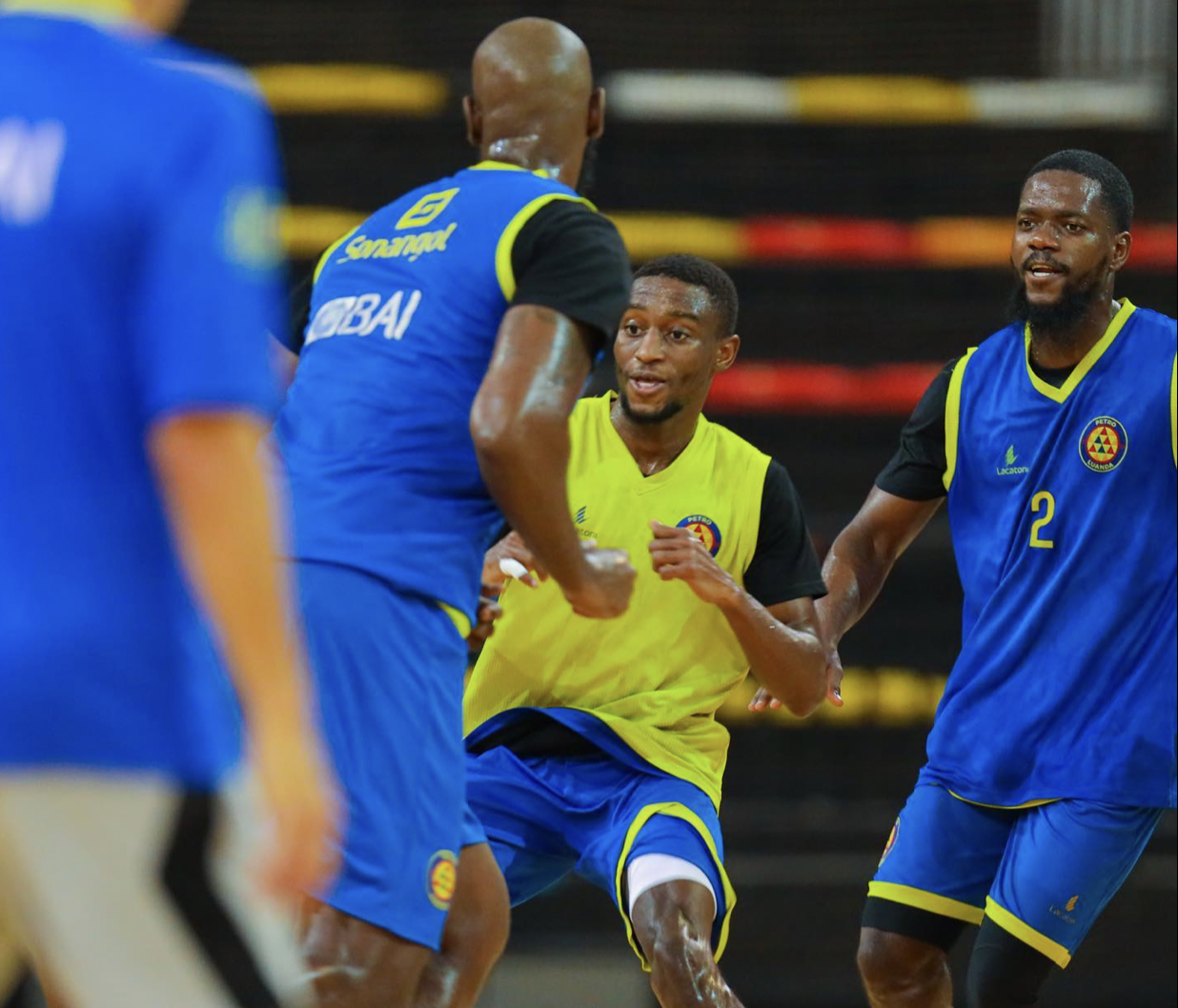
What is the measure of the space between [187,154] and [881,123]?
6690 millimetres

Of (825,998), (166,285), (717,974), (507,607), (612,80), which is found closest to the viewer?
(166,285)

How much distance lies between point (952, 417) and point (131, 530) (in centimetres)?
320

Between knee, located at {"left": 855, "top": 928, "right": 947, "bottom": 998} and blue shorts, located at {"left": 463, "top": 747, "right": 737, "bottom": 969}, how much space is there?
1.19 feet

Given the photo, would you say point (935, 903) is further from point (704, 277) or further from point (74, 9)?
point (74, 9)

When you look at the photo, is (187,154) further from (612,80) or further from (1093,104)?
(1093,104)

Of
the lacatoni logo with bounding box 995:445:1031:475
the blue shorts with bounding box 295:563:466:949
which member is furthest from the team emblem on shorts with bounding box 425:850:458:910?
the lacatoni logo with bounding box 995:445:1031:475

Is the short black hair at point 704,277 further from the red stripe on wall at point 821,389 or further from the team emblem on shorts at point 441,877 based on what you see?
the red stripe on wall at point 821,389

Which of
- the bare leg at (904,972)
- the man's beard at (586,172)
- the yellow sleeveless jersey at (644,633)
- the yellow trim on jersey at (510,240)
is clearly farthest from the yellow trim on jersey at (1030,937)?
the yellow trim on jersey at (510,240)

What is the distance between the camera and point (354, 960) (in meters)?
3.10

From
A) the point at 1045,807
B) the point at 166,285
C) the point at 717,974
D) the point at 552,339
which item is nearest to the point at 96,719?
the point at 166,285

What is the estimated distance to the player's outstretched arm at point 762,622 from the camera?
13.8 feet

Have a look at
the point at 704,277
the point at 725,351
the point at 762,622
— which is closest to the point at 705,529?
the point at 762,622

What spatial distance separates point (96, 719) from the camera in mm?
1838

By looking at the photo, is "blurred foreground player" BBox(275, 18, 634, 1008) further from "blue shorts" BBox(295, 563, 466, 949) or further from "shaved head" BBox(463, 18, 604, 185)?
"shaved head" BBox(463, 18, 604, 185)
